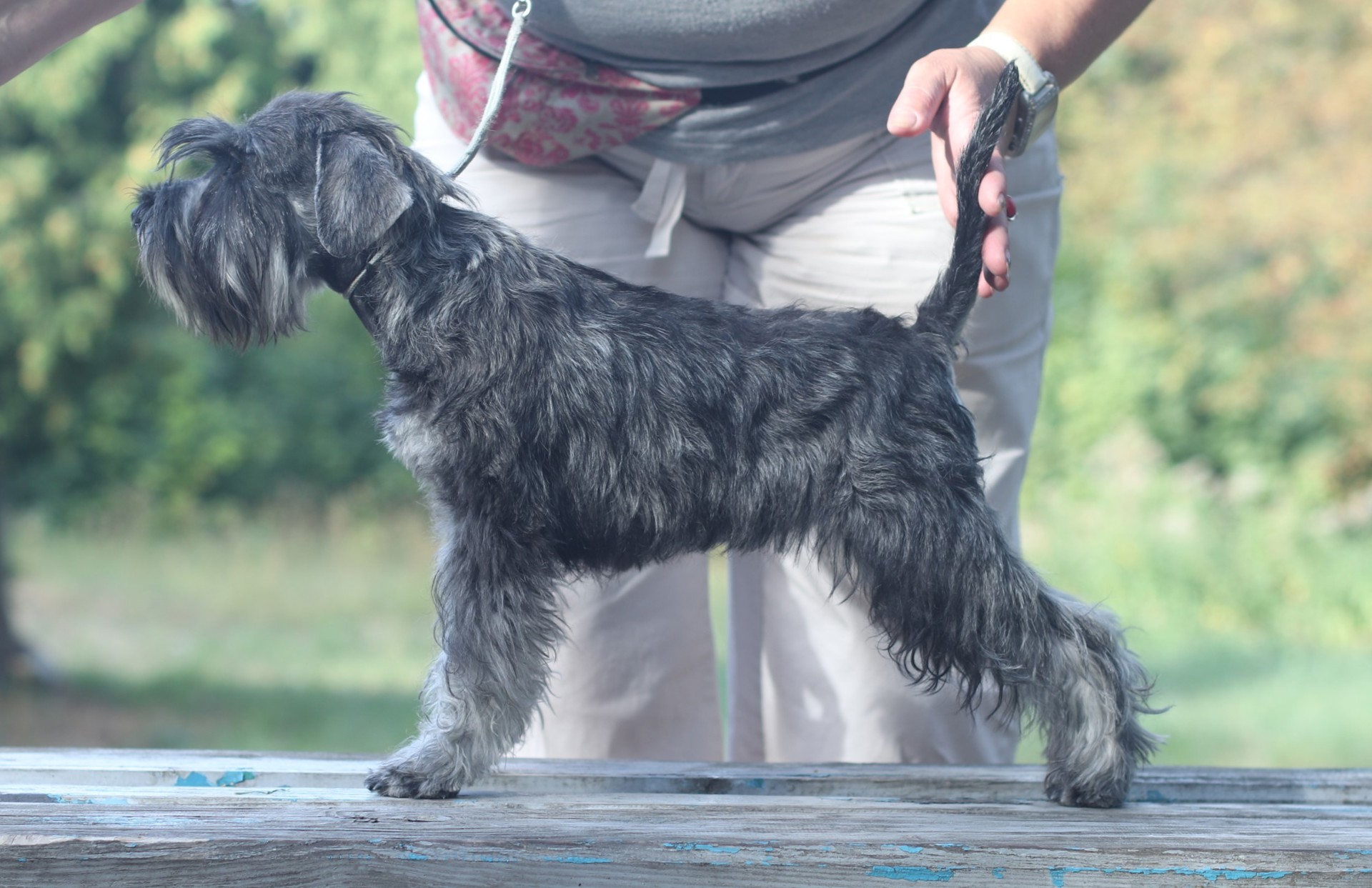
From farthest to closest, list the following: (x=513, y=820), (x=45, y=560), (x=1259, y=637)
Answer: (x=45, y=560)
(x=1259, y=637)
(x=513, y=820)

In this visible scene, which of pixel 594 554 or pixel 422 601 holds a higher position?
pixel 422 601

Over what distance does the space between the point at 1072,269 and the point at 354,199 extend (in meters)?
17.2

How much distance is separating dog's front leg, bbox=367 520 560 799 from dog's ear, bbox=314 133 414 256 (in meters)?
0.61

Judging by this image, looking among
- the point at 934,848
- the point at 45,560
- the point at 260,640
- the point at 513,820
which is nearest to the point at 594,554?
the point at 513,820

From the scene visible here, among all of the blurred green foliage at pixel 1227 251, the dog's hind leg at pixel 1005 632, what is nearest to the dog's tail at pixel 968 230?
the dog's hind leg at pixel 1005 632

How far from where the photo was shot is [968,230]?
2686 mm

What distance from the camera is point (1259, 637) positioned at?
11.8 m

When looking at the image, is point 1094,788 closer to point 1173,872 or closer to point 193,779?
point 1173,872

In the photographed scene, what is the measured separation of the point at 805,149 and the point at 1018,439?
99cm

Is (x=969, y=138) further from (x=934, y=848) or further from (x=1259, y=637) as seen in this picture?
(x=1259, y=637)

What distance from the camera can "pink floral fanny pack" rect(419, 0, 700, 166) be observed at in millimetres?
3084

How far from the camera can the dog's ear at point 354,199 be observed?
250cm

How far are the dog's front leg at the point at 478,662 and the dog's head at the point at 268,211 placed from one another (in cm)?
61

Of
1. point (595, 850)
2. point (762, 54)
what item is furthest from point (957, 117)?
point (595, 850)
